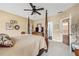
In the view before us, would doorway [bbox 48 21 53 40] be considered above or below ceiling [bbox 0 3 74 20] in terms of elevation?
below

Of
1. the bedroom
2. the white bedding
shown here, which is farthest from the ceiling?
the white bedding

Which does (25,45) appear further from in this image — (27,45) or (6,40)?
(6,40)

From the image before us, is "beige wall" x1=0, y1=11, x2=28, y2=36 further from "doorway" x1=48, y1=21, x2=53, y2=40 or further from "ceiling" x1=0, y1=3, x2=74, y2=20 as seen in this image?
"doorway" x1=48, y1=21, x2=53, y2=40

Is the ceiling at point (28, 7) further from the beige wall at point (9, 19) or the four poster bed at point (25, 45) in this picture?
the four poster bed at point (25, 45)

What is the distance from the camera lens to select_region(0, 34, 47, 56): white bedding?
104 inches

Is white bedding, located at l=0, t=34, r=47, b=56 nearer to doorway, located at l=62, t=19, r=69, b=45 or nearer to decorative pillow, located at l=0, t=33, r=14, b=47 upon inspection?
decorative pillow, located at l=0, t=33, r=14, b=47

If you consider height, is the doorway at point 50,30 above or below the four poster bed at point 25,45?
above

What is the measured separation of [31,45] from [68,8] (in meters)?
0.93

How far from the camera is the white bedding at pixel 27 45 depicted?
8.68ft

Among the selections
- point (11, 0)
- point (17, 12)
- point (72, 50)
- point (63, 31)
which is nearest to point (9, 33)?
point (17, 12)

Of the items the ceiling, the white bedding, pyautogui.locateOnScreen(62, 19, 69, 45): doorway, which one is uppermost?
the ceiling

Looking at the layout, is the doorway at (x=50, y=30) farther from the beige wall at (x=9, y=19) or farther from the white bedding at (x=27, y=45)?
the beige wall at (x=9, y=19)

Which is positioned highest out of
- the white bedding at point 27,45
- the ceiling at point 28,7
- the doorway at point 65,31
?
the ceiling at point 28,7

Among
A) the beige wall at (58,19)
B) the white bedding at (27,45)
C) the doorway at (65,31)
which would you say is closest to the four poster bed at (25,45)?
the white bedding at (27,45)
